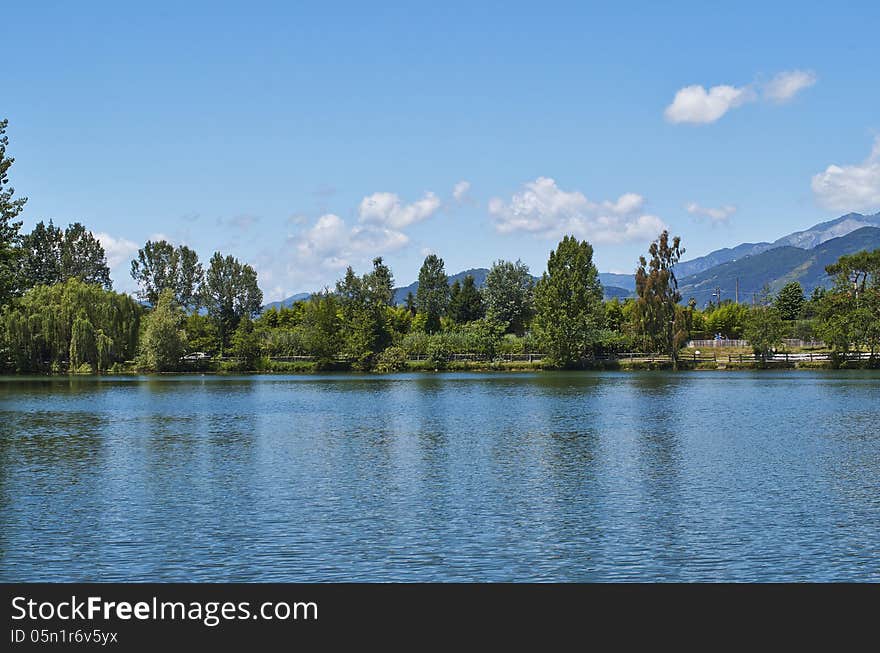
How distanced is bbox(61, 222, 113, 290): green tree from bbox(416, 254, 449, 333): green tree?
50.0 metres

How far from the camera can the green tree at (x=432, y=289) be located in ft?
477

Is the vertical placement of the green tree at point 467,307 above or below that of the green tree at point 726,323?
above

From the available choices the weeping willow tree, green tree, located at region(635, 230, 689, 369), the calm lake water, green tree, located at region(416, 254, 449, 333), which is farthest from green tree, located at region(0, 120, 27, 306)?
green tree, located at region(416, 254, 449, 333)

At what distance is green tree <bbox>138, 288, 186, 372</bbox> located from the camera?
98812mm

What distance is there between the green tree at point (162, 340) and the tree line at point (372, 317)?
15 cm

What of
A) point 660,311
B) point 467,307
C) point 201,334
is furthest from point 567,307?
point 201,334

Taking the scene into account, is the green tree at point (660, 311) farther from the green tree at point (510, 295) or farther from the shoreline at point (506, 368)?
the green tree at point (510, 295)

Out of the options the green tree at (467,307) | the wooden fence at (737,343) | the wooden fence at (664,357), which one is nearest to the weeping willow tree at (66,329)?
the wooden fence at (664,357)

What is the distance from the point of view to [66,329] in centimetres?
A: 8906

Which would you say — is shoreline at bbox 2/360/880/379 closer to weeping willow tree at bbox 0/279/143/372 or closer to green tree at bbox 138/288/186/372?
green tree at bbox 138/288/186/372

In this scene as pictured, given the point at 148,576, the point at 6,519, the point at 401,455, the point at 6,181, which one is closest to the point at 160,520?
the point at 6,519

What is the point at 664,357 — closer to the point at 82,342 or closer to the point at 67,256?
the point at 82,342
